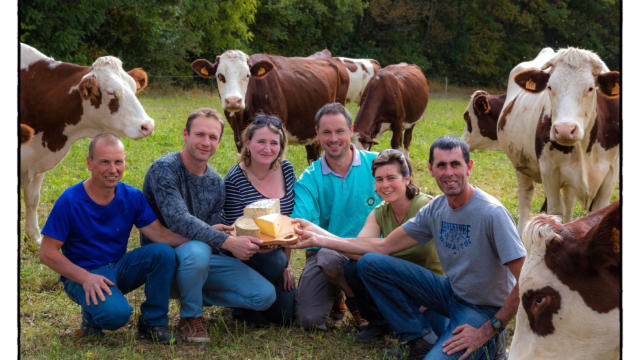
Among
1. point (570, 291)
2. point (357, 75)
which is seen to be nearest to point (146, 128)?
point (570, 291)

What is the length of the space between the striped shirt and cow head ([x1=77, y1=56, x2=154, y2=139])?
76.5 inches

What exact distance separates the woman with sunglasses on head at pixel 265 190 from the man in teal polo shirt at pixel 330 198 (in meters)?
0.12

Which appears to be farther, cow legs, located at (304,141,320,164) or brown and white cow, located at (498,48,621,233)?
cow legs, located at (304,141,320,164)

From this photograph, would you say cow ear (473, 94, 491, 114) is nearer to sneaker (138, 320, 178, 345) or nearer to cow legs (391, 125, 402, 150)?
cow legs (391, 125, 402, 150)

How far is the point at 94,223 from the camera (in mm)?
3596

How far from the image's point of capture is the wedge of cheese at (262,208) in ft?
11.8

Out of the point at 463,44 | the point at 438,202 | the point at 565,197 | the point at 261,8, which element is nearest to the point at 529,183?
the point at 565,197

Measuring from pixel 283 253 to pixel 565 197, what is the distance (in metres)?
2.96

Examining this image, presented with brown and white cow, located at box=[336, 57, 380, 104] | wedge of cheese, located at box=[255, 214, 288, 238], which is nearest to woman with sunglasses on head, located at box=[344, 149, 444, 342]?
wedge of cheese, located at box=[255, 214, 288, 238]

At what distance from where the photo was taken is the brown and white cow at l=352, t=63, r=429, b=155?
847 cm

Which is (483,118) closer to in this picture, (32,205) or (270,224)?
(270,224)

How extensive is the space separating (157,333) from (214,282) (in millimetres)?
476

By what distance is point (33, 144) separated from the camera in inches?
222

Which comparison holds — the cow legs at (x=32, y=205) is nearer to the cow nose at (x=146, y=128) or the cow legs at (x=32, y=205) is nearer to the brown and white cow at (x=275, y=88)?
the cow nose at (x=146, y=128)
